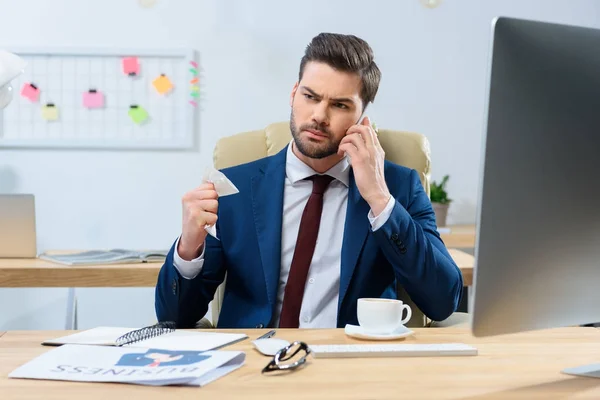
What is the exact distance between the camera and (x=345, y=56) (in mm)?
1885

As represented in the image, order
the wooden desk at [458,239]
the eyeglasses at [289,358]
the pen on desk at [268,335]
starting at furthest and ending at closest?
1. the wooden desk at [458,239]
2. the pen on desk at [268,335]
3. the eyeglasses at [289,358]

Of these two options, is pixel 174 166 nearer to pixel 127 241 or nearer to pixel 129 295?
pixel 127 241

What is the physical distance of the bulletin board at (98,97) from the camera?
376 cm

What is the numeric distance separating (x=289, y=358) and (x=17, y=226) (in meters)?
1.76

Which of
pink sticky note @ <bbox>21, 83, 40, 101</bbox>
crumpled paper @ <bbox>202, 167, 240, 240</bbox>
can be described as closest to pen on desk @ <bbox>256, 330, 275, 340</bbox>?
crumpled paper @ <bbox>202, 167, 240, 240</bbox>

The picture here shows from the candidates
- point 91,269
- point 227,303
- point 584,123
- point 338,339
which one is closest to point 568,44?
point 584,123

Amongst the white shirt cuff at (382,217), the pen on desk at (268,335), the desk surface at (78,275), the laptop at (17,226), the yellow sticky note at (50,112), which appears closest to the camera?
the pen on desk at (268,335)

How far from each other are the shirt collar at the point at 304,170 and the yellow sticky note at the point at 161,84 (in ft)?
6.44

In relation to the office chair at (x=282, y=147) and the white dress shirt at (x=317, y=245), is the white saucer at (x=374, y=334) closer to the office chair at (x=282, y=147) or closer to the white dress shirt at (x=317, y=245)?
the white dress shirt at (x=317, y=245)

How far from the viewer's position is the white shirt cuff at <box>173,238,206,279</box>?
168cm

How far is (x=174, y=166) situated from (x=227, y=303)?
2070mm

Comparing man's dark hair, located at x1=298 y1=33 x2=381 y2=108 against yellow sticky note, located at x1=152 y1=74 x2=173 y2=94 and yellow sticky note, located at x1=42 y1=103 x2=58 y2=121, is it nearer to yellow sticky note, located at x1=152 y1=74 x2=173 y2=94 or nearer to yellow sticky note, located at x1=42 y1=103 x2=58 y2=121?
yellow sticky note, located at x1=152 y1=74 x2=173 y2=94

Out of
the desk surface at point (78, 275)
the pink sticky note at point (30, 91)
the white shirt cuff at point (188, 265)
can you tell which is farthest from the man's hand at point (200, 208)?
the pink sticky note at point (30, 91)

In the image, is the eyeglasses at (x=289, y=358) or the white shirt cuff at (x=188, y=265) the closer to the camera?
the eyeglasses at (x=289, y=358)
